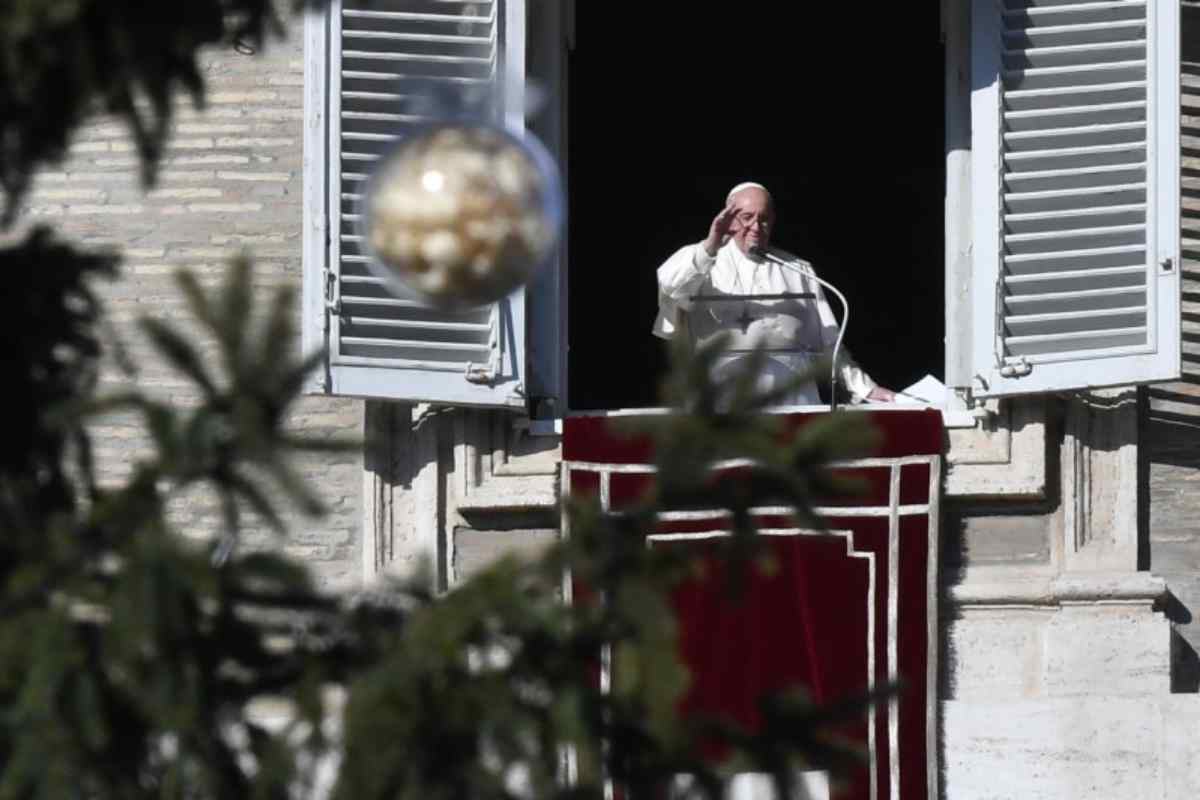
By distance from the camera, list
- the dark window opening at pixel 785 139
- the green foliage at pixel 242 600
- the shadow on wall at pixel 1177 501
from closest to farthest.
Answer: the green foliage at pixel 242 600, the shadow on wall at pixel 1177 501, the dark window opening at pixel 785 139

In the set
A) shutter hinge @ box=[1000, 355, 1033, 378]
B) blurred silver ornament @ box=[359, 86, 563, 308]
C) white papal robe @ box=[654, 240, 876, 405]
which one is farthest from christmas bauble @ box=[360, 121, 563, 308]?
white papal robe @ box=[654, 240, 876, 405]

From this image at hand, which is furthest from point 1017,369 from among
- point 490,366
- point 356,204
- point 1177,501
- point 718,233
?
point 356,204

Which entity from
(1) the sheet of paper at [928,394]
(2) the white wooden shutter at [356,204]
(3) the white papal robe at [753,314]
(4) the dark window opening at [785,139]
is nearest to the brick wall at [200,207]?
(2) the white wooden shutter at [356,204]

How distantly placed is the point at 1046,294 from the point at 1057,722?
1077 millimetres

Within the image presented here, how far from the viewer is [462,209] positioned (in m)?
6.66

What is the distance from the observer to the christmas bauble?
6.66 meters

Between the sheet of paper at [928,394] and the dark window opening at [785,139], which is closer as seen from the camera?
the sheet of paper at [928,394]

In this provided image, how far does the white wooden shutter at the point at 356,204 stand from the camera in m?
10.8

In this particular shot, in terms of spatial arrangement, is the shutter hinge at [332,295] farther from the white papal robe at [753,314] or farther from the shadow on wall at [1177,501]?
the shadow on wall at [1177,501]

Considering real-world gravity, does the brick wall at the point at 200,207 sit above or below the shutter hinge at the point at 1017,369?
above

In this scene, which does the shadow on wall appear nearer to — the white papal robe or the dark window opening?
the white papal robe

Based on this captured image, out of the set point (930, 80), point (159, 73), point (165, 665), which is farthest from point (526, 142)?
point (930, 80)

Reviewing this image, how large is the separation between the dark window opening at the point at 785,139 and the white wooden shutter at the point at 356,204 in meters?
3.33

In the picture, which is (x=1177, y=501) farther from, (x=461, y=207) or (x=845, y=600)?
(x=461, y=207)
